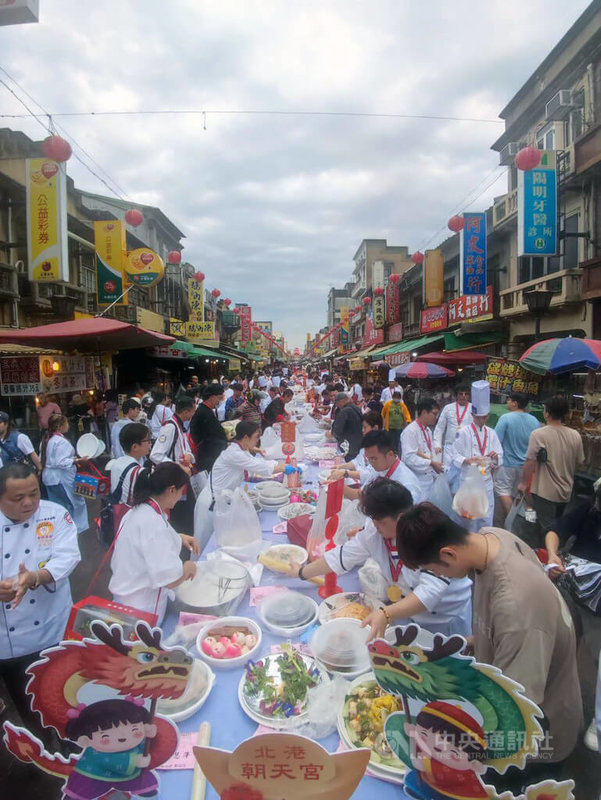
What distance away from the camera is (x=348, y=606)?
103 inches

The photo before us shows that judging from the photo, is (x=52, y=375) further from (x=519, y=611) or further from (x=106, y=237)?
(x=519, y=611)

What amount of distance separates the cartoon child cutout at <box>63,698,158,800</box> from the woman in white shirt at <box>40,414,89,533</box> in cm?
411

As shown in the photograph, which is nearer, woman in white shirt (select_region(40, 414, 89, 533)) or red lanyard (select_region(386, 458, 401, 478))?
red lanyard (select_region(386, 458, 401, 478))

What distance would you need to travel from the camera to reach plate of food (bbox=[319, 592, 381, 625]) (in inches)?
99.8

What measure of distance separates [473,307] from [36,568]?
1381 cm

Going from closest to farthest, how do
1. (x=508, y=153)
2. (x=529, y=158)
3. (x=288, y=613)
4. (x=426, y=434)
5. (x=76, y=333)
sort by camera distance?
(x=288, y=613) → (x=426, y=434) → (x=76, y=333) → (x=529, y=158) → (x=508, y=153)

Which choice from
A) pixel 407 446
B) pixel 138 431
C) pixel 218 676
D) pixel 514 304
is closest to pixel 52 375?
pixel 138 431

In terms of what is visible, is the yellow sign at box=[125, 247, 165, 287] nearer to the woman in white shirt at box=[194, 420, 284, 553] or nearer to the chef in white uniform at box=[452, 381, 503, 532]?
the woman in white shirt at box=[194, 420, 284, 553]

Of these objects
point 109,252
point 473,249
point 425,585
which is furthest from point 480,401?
point 109,252

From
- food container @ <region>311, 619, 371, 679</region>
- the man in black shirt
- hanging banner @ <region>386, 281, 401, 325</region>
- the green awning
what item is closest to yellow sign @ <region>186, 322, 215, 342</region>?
hanging banner @ <region>386, 281, 401, 325</region>

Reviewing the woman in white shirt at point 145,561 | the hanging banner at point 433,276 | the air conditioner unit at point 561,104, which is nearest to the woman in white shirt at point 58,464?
the woman in white shirt at point 145,561

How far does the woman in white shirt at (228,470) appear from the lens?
424 centimetres

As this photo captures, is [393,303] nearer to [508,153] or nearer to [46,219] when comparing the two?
[508,153]

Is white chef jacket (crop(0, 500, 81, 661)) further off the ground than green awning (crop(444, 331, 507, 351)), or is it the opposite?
green awning (crop(444, 331, 507, 351))
